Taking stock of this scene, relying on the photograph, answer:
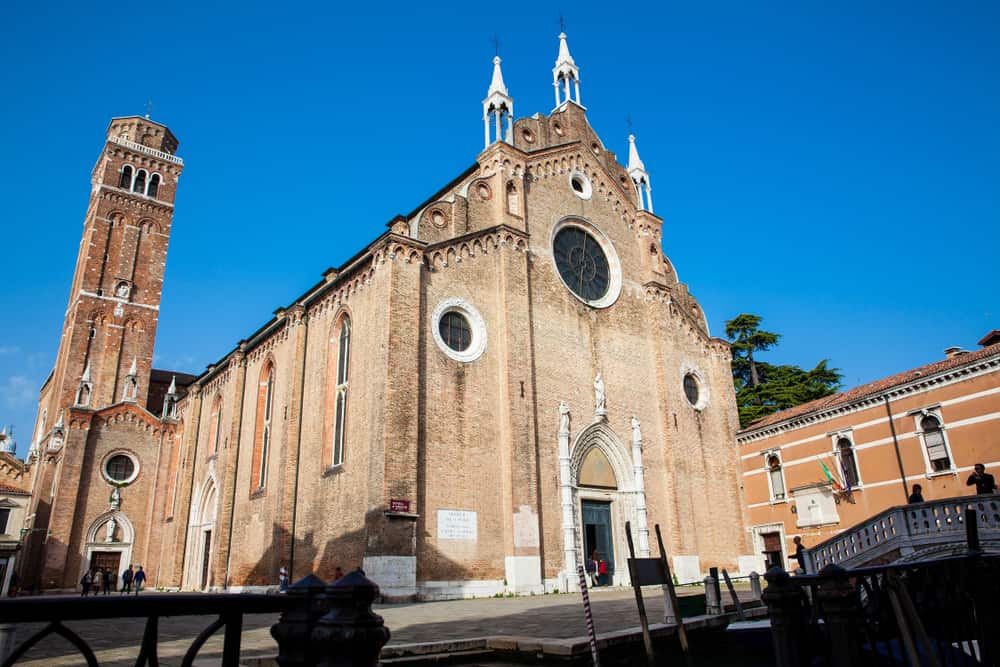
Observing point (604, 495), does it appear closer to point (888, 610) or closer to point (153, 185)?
point (888, 610)

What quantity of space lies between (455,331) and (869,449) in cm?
1448

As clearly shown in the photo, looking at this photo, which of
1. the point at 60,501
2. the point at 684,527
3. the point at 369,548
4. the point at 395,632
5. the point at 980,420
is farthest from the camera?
the point at 60,501

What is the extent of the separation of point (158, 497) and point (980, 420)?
35789mm

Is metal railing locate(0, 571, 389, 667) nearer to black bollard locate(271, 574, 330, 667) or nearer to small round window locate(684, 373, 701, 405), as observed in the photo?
black bollard locate(271, 574, 330, 667)

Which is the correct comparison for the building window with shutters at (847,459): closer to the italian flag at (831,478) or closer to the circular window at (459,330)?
the italian flag at (831,478)

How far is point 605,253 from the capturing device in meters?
26.2

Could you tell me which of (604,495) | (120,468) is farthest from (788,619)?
(120,468)

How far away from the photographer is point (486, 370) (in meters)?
20.2

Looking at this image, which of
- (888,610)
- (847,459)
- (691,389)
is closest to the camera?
(888,610)

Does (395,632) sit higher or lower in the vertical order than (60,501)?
lower

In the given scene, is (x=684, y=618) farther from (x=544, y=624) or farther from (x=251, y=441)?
(x=251, y=441)

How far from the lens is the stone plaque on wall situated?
18.4m

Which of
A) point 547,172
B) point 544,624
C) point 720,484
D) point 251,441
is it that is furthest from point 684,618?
point 251,441

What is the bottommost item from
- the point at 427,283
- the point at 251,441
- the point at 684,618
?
the point at 684,618
